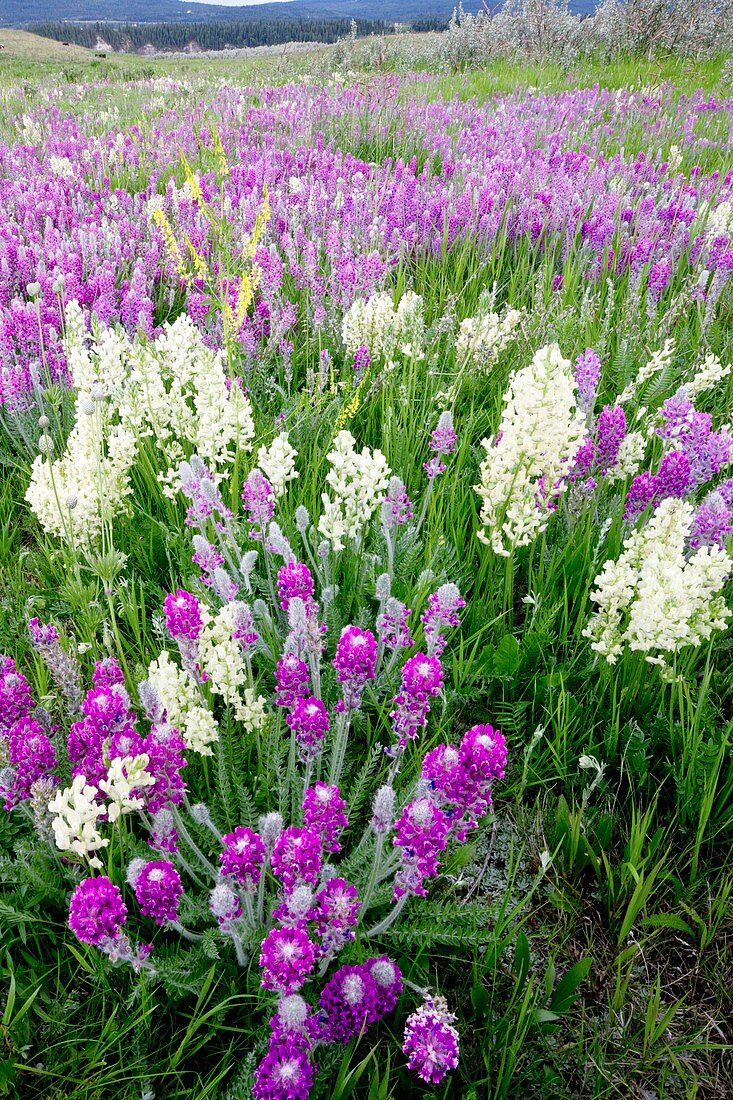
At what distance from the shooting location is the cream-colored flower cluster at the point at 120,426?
2637 millimetres

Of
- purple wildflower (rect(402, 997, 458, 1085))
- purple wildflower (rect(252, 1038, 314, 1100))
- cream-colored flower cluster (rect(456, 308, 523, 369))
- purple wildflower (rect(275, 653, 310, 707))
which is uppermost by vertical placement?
cream-colored flower cluster (rect(456, 308, 523, 369))

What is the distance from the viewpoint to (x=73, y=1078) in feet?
5.07

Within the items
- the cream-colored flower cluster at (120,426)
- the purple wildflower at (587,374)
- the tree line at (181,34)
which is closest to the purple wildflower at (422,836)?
the cream-colored flower cluster at (120,426)

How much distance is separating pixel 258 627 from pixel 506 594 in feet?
3.04

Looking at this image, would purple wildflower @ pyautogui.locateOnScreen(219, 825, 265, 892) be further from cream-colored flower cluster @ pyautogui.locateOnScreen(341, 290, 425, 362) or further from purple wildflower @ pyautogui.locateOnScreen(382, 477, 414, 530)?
cream-colored flower cluster @ pyautogui.locateOnScreen(341, 290, 425, 362)

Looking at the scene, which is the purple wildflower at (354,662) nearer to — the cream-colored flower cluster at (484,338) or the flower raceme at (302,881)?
the flower raceme at (302,881)

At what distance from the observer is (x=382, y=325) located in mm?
3762

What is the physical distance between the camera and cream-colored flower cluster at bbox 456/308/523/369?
3.63m

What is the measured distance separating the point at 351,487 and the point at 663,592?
107cm

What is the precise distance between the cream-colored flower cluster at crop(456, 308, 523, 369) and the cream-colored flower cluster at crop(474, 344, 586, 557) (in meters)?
1.17

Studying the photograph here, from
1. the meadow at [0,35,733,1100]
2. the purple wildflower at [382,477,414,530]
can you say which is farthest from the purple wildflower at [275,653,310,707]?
the purple wildflower at [382,477,414,530]

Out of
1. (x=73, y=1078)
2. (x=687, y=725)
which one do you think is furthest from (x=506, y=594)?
(x=73, y=1078)

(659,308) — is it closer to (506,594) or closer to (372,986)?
(506,594)

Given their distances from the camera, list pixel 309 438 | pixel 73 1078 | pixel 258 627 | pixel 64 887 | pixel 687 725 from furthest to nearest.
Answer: pixel 309 438, pixel 258 627, pixel 687 725, pixel 64 887, pixel 73 1078
